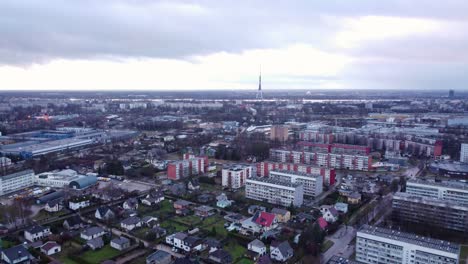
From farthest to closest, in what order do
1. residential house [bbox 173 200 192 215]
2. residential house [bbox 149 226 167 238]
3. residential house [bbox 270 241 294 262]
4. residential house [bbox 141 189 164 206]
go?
1. residential house [bbox 141 189 164 206]
2. residential house [bbox 173 200 192 215]
3. residential house [bbox 149 226 167 238]
4. residential house [bbox 270 241 294 262]

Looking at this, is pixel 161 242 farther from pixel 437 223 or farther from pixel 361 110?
pixel 361 110

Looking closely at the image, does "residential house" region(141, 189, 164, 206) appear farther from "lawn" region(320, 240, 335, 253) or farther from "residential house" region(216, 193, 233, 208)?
"lawn" region(320, 240, 335, 253)

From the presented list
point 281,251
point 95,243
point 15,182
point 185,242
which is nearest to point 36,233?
point 95,243

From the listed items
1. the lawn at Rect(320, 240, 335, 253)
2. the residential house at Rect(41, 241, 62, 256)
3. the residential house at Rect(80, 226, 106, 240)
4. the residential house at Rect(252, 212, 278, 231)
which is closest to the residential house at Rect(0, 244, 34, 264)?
the residential house at Rect(41, 241, 62, 256)

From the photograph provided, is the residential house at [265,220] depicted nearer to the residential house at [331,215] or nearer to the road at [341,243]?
the road at [341,243]

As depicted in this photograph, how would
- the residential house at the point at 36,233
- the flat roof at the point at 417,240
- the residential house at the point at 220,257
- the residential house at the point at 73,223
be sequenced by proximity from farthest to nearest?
the residential house at the point at 73,223 < the residential house at the point at 36,233 < the residential house at the point at 220,257 < the flat roof at the point at 417,240

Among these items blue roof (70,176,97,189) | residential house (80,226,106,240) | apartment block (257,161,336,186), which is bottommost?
residential house (80,226,106,240)

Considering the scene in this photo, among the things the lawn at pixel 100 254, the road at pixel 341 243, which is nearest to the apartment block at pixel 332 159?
the road at pixel 341 243

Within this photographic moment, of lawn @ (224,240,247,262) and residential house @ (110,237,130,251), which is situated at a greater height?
residential house @ (110,237,130,251)
